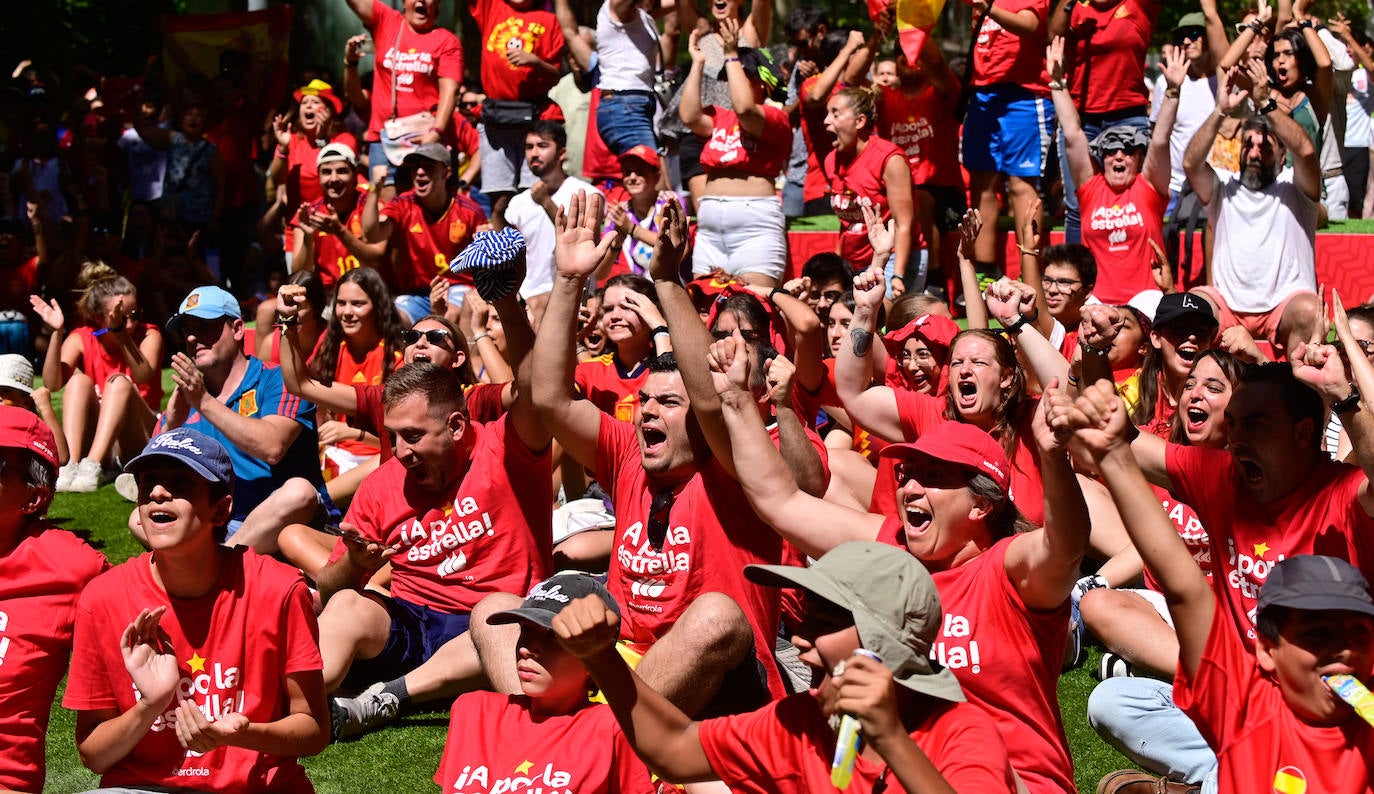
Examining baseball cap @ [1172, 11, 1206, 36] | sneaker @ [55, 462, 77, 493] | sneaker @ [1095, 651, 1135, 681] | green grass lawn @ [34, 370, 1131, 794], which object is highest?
baseball cap @ [1172, 11, 1206, 36]

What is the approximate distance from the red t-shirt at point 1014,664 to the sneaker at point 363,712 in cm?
253

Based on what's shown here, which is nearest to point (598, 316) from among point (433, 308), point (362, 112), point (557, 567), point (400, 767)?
point (433, 308)

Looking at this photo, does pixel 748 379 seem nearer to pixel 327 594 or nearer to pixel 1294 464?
pixel 1294 464

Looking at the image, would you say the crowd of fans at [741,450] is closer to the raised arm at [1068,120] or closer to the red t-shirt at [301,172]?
the raised arm at [1068,120]

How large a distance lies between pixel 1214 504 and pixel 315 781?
3107 mm

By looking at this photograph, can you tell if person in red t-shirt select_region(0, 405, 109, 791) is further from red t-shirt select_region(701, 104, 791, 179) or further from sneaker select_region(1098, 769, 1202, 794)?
red t-shirt select_region(701, 104, 791, 179)

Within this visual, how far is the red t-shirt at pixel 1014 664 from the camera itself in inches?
156

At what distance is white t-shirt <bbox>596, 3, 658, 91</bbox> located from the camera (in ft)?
37.4

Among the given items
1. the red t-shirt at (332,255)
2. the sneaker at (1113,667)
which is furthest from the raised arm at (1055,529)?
the red t-shirt at (332,255)

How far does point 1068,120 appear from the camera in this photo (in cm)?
947

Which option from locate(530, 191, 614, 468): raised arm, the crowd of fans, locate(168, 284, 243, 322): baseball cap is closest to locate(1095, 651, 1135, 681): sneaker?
the crowd of fans

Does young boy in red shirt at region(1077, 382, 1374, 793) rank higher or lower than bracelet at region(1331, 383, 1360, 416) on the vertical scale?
lower

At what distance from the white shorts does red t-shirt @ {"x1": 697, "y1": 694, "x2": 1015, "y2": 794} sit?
6356 mm

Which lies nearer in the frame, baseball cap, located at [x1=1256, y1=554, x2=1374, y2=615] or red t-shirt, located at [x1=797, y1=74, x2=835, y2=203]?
baseball cap, located at [x1=1256, y1=554, x2=1374, y2=615]
